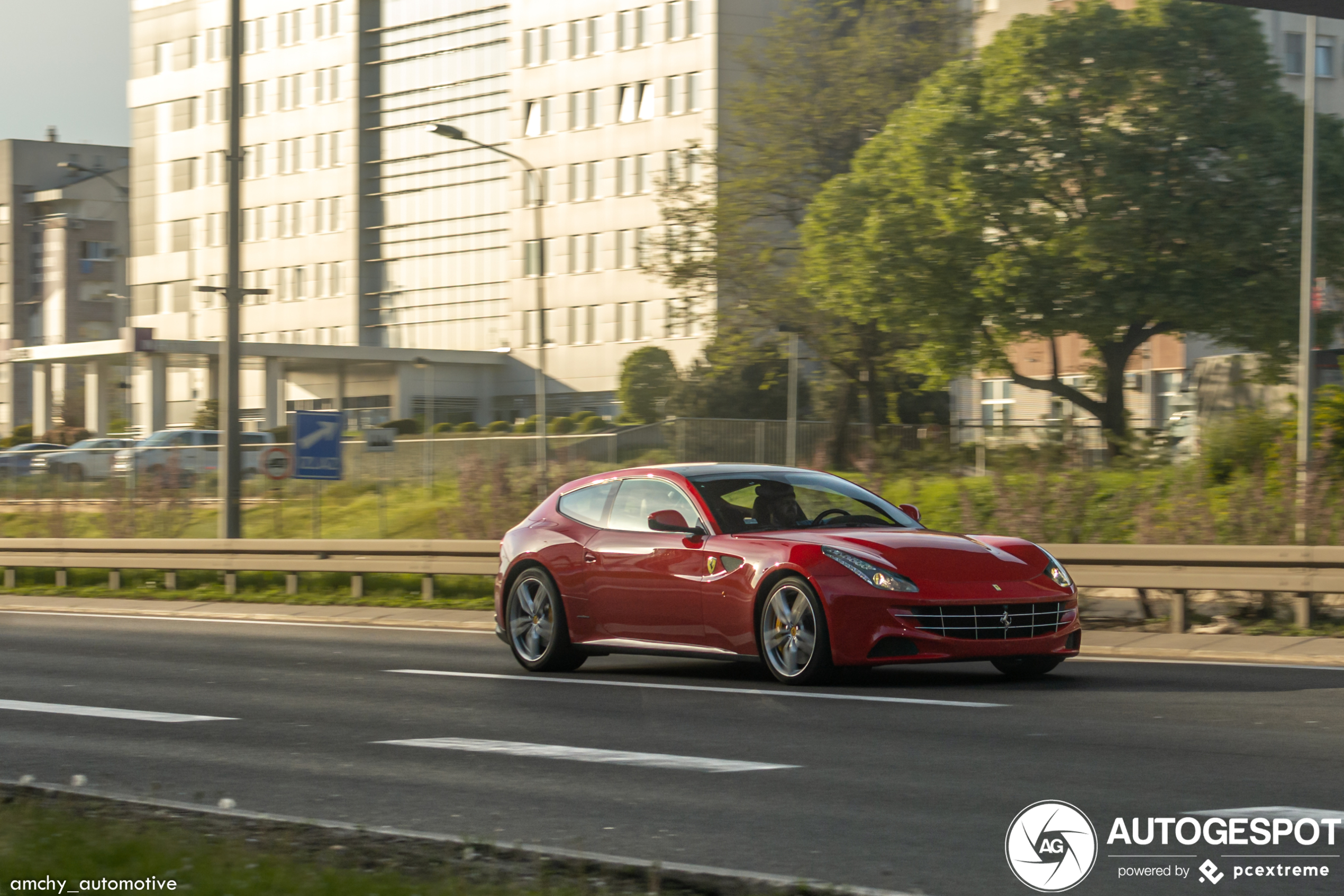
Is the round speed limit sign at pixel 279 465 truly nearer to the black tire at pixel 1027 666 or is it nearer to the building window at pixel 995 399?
the black tire at pixel 1027 666

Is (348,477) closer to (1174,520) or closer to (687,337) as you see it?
(1174,520)

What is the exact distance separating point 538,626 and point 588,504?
0.88 m

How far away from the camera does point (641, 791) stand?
7.14 metres

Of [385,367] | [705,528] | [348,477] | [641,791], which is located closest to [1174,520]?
[705,528]

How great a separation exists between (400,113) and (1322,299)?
62798 mm

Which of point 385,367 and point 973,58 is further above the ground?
point 973,58

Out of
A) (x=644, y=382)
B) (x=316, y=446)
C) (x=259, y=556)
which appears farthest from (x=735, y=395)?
(x=259, y=556)

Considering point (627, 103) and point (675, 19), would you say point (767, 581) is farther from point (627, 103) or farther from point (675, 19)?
point (627, 103)

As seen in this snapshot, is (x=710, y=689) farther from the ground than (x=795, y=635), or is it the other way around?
(x=795, y=635)

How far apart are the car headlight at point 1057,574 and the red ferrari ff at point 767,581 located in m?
0.01

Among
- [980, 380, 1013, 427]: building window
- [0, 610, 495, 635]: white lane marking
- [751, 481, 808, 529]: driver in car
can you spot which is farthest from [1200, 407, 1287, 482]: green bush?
[980, 380, 1013, 427]: building window

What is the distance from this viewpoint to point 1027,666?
1123cm

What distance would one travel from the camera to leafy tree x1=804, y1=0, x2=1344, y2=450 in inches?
1491

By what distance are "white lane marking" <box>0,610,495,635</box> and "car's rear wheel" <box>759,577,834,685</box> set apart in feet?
21.2
